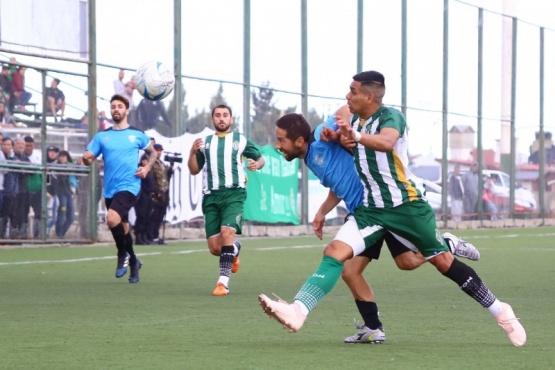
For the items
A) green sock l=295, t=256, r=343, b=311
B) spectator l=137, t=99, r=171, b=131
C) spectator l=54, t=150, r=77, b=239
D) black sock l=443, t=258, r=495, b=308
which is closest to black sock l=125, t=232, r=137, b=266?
green sock l=295, t=256, r=343, b=311

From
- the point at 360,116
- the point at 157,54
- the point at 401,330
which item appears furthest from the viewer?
the point at 157,54

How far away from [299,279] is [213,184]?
6.79 ft

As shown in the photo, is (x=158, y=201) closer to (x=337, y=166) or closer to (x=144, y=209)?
(x=144, y=209)

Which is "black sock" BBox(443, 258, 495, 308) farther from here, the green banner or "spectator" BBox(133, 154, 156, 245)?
the green banner

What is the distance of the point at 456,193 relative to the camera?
36.0 meters

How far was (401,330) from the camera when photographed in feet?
29.7

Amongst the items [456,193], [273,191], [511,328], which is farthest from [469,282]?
[456,193]

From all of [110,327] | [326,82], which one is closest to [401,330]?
[110,327]

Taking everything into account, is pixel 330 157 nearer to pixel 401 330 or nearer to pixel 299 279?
pixel 401 330

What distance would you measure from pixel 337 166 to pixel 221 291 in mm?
4191

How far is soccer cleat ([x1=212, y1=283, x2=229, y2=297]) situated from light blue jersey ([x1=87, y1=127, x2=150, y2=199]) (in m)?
2.23

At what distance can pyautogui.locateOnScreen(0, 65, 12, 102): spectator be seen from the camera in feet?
69.2

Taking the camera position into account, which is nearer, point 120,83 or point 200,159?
point 200,159

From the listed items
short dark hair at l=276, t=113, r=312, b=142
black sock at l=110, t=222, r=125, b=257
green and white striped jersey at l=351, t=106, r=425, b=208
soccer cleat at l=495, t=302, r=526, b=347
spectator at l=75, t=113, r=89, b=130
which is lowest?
soccer cleat at l=495, t=302, r=526, b=347
